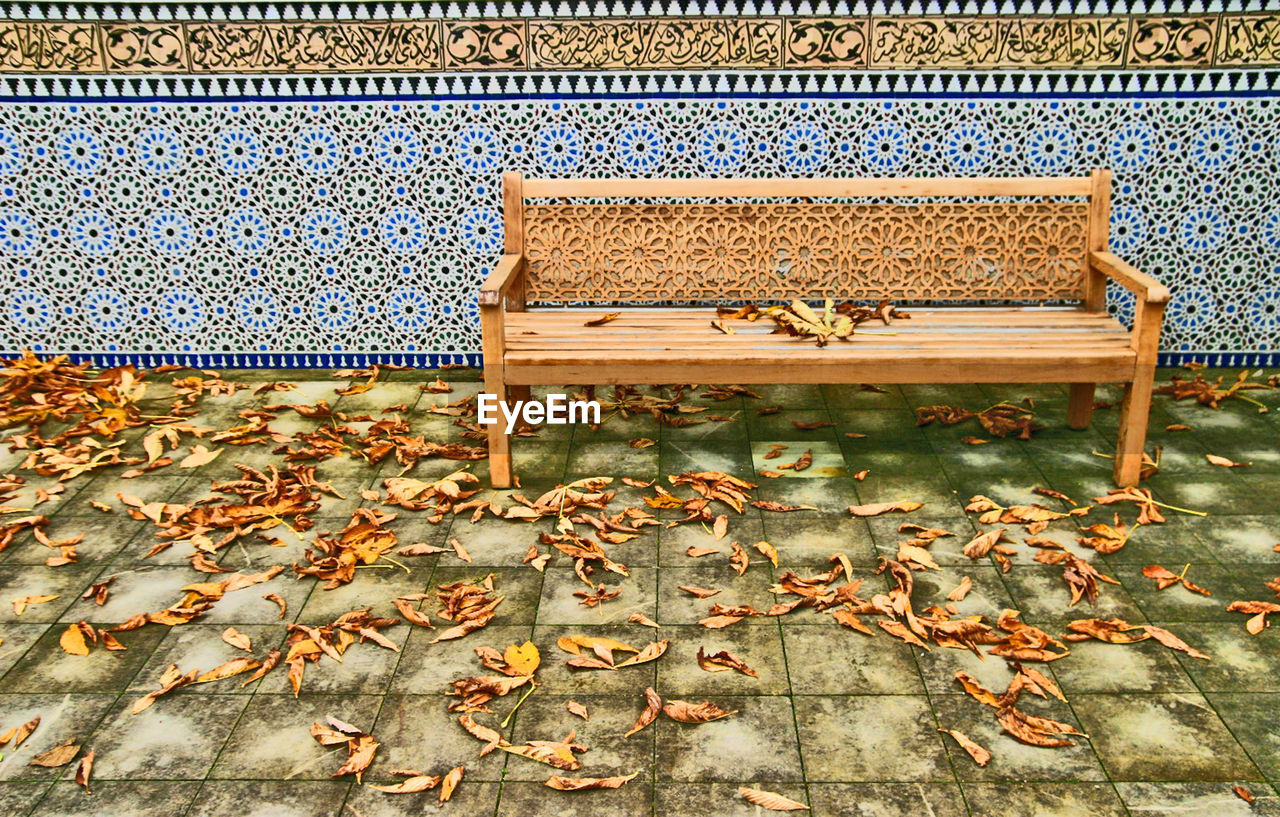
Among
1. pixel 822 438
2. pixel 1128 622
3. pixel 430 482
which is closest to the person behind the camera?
pixel 1128 622

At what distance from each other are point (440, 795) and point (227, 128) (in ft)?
12.4

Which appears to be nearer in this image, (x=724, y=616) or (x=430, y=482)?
(x=724, y=616)

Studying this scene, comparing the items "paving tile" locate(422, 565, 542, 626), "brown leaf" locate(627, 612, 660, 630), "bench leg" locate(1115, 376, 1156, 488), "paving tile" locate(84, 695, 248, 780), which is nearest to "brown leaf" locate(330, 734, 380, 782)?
"paving tile" locate(84, 695, 248, 780)

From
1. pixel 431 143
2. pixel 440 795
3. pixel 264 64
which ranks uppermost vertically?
pixel 264 64

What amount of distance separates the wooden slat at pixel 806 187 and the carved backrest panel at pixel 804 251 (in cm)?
7

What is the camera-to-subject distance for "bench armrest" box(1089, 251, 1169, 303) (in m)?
4.34

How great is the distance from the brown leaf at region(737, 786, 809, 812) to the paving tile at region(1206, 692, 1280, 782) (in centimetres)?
123

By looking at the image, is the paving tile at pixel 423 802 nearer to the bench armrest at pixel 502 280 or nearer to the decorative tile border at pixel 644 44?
the bench armrest at pixel 502 280

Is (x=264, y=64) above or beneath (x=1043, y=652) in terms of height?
above

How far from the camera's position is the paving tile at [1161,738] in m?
3.02

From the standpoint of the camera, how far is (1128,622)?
145 inches

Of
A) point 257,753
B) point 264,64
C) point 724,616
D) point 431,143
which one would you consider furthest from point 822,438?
point 264,64

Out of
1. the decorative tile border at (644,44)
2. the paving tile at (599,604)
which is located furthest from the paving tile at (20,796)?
the decorative tile border at (644,44)

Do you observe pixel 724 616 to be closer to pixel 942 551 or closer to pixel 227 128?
pixel 942 551
